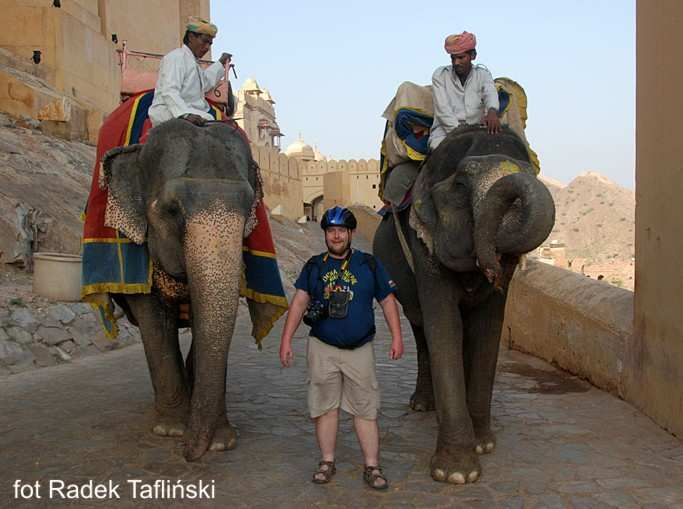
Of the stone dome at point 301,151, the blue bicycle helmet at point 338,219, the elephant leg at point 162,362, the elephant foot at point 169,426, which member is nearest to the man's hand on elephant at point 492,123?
the blue bicycle helmet at point 338,219

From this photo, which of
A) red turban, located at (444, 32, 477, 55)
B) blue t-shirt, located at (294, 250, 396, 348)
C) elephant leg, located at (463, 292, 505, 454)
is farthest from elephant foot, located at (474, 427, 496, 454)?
red turban, located at (444, 32, 477, 55)

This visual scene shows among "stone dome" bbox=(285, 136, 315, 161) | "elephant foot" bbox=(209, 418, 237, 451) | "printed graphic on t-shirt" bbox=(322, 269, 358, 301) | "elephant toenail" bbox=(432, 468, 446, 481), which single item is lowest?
"elephant toenail" bbox=(432, 468, 446, 481)

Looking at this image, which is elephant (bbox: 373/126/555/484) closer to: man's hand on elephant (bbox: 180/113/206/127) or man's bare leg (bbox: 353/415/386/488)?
man's bare leg (bbox: 353/415/386/488)

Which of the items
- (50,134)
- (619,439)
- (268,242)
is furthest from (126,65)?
(50,134)

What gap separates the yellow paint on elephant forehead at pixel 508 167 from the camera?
13.0ft

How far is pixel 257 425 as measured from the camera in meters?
5.50

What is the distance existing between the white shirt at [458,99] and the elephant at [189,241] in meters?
1.24

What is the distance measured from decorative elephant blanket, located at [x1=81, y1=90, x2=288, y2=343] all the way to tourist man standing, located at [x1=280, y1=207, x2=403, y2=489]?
0.89 metres

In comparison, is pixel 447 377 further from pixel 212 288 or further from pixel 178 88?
pixel 178 88

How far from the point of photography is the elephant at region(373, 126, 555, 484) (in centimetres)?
371

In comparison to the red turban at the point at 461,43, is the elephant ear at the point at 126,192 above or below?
below

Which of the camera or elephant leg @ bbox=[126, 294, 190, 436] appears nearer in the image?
the camera

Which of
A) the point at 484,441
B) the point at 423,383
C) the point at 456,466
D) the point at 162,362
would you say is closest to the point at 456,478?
the point at 456,466

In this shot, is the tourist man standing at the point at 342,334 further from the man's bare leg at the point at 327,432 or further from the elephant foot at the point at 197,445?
the elephant foot at the point at 197,445
